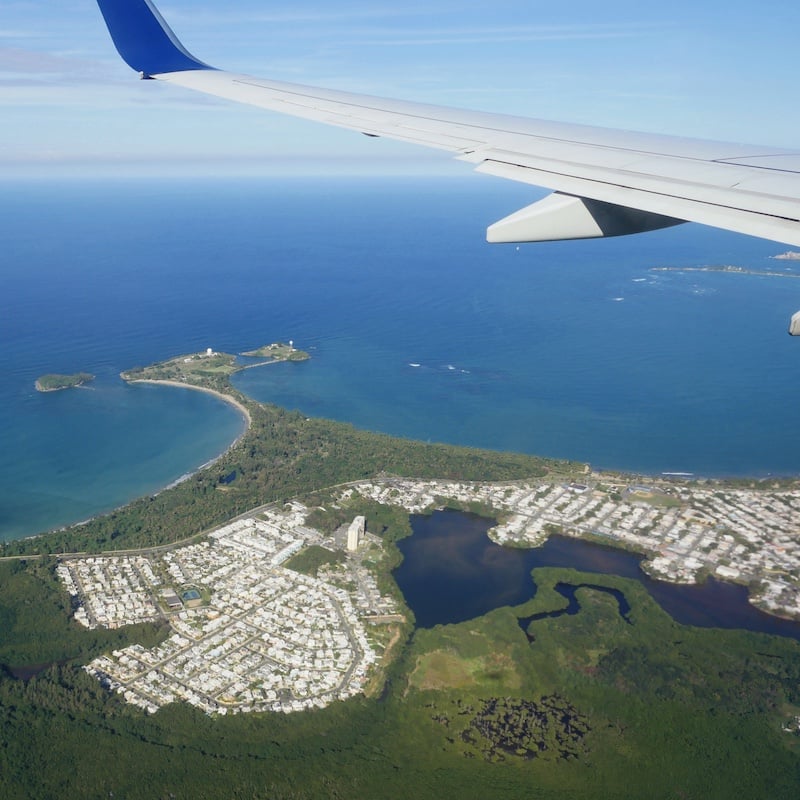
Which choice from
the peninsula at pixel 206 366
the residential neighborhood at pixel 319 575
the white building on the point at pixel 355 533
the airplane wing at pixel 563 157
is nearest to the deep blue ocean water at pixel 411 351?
the peninsula at pixel 206 366

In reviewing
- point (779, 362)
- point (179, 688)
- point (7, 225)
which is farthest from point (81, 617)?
point (7, 225)

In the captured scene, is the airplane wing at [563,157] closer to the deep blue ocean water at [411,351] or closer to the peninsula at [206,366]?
the deep blue ocean water at [411,351]

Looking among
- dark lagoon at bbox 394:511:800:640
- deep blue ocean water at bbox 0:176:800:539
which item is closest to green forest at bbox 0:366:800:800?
dark lagoon at bbox 394:511:800:640

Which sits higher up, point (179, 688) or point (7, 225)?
point (179, 688)

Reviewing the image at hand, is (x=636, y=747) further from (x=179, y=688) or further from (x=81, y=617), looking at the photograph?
(x=81, y=617)

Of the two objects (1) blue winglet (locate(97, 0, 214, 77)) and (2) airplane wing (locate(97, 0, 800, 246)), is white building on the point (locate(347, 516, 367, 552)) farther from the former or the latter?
(1) blue winglet (locate(97, 0, 214, 77))

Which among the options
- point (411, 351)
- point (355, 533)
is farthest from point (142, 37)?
point (411, 351)
